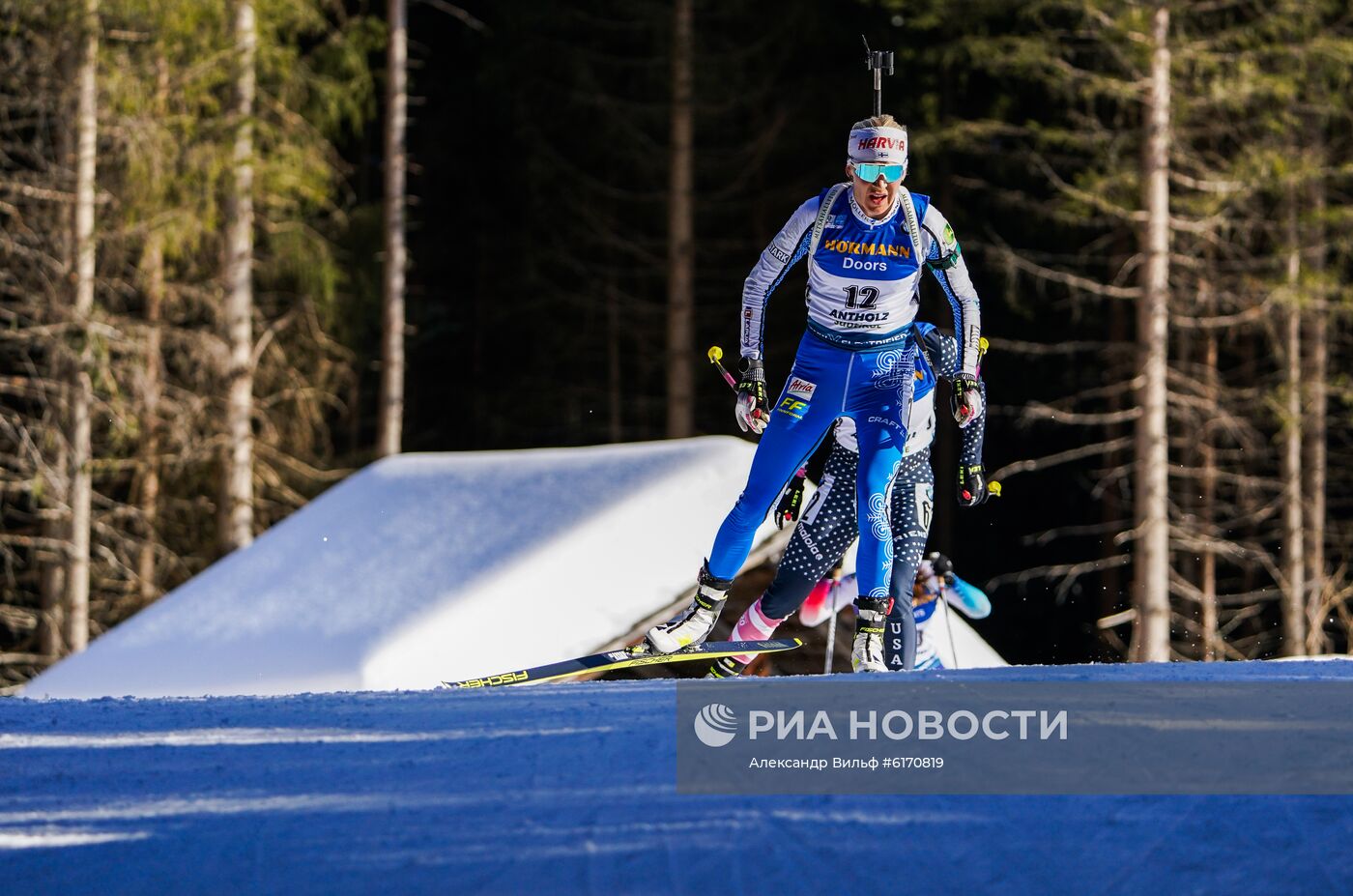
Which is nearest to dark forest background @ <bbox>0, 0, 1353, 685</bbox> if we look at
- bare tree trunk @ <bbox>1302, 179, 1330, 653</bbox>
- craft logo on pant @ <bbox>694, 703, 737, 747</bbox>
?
bare tree trunk @ <bbox>1302, 179, 1330, 653</bbox>

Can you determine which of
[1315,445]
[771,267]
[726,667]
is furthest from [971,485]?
[1315,445]

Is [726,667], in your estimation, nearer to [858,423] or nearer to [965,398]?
[858,423]

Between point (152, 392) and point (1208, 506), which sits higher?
point (152, 392)

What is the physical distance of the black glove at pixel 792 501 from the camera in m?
7.09

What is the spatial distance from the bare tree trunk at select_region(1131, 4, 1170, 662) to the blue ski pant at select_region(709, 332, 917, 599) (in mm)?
7990

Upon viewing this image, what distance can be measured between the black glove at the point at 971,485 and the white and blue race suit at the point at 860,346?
36cm

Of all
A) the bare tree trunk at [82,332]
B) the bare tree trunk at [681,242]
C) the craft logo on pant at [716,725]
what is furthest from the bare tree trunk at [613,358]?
the craft logo on pant at [716,725]

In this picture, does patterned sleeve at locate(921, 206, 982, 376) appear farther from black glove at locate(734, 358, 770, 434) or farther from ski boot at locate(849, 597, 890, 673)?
ski boot at locate(849, 597, 890, 673)

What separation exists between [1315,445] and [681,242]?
27.6ft

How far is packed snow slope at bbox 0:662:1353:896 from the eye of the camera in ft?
11.9

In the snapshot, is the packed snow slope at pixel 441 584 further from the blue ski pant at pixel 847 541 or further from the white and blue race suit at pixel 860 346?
the white and blue race suit at pixel 860 346

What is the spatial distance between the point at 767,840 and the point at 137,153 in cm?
1433

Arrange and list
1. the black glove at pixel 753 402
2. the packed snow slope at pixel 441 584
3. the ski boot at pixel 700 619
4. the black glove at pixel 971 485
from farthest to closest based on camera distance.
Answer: the packed snow slope at pixel 441 584 < the ski boot at pixel 700 619 < the black glove at pixel 971 485 < the black glove at pixel 753 402

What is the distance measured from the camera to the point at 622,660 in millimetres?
7449
